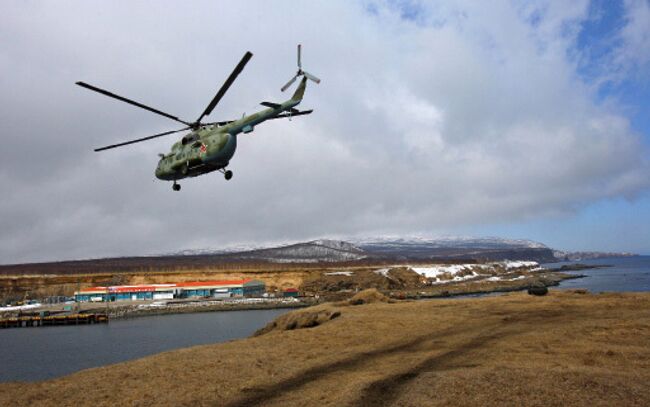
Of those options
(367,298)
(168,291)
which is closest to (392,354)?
(367,298)

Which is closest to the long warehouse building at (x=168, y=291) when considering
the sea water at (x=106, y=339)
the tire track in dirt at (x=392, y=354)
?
the sea water at (x=106, y=339)

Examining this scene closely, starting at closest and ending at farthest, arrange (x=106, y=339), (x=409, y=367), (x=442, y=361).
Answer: (x=409, y=367) → (x=442, y=361) → (x=106, y=339)

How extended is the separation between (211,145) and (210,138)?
0.57 meters

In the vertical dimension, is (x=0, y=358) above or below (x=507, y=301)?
below

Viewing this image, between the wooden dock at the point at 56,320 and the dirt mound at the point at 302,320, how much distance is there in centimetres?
5599

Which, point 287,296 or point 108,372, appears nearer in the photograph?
point 108,372

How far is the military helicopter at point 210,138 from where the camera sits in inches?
862

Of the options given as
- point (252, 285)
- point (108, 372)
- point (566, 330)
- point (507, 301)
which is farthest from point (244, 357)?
point (252, 285)

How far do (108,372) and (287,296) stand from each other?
86.5m

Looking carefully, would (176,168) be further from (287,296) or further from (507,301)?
(287,296)

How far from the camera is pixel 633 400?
12.4 m

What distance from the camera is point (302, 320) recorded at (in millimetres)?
32344

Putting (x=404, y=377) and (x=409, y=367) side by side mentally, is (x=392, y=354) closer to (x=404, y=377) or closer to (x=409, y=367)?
(x=409, y=367)

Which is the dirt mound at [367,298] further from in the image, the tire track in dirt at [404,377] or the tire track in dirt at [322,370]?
the tire track in dirt at [404,377]
